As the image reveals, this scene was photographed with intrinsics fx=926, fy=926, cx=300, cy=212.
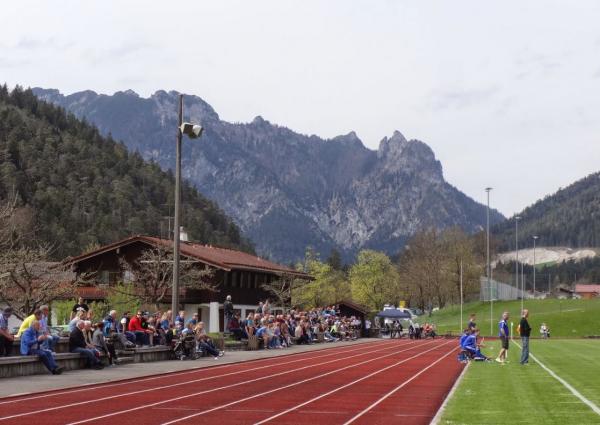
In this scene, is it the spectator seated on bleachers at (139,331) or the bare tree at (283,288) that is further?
the bare tree at (283,288)

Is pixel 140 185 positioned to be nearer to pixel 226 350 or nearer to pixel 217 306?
pixel 217 306

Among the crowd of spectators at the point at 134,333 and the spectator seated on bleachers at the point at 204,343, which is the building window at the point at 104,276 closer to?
the crowd of spectators at the point at 134,333

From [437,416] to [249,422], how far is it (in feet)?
9.75

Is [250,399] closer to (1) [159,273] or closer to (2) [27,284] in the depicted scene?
(2) [27,284]

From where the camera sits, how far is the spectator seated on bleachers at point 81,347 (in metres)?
23.8

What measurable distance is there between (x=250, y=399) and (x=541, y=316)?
7738cm

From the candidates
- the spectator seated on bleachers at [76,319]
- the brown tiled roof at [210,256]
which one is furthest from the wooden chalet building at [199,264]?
the spectator seated on bleachers at [76,319]

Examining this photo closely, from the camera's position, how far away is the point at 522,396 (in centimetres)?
1758

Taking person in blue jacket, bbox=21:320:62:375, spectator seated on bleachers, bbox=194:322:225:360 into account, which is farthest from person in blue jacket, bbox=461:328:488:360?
person in blue jacket, bbox=21:320:62:375

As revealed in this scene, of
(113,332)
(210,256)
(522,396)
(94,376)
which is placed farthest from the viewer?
(210,256)

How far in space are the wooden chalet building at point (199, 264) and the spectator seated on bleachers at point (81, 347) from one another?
3580 centimetres

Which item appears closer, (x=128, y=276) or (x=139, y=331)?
(x=139, y=331)

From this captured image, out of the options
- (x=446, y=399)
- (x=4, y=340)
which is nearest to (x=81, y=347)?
(x=4, y=340)

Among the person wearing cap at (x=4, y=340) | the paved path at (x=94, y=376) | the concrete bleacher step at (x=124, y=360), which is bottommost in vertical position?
the paved path at (x=94, y=376)
